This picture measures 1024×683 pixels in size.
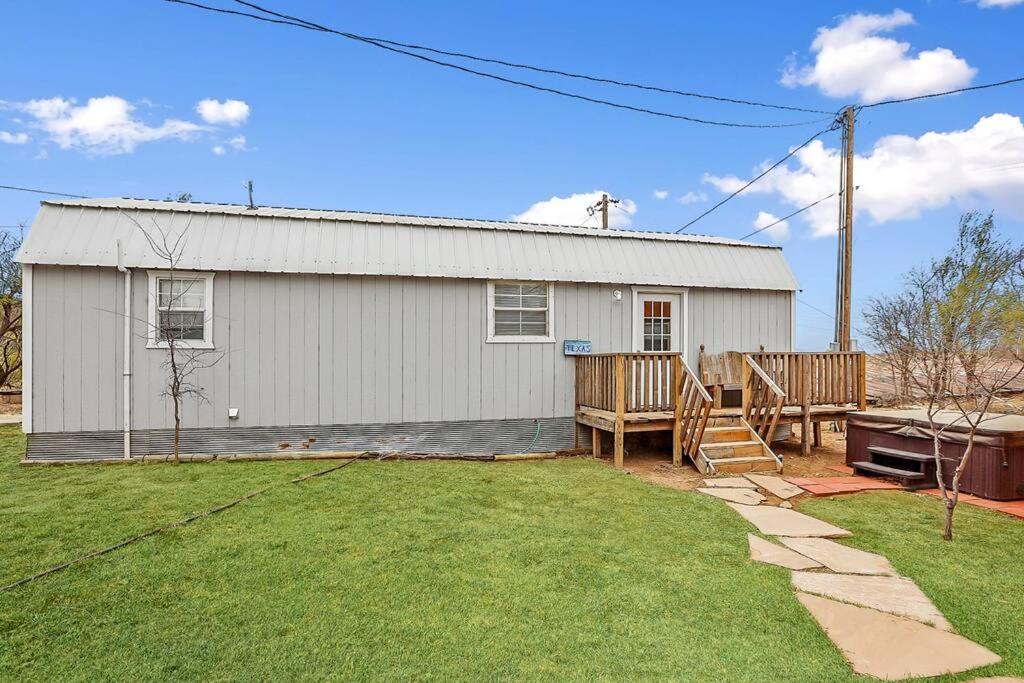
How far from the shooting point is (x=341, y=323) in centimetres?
747

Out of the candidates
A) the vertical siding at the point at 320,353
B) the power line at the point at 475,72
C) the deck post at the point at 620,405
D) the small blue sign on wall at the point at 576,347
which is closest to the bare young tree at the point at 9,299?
the vertical siding at the point at 320,353

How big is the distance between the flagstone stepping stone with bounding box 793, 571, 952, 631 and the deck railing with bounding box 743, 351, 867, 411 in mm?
4876

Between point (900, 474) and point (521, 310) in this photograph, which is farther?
point (521, 310)

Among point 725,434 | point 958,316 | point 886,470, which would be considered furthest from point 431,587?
point 958,316

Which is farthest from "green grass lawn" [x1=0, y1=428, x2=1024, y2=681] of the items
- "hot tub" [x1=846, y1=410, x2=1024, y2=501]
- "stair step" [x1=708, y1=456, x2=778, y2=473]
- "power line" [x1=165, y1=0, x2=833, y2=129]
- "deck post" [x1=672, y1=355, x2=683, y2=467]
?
"power line" [x1=165, y1=0, x2=833, y2=129]

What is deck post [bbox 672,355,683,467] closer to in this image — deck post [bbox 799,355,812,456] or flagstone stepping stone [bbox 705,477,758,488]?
flagstone stepping stone [bbox 705,477,758,488]

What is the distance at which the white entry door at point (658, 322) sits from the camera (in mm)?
8680

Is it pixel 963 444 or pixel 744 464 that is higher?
pixel 963 444

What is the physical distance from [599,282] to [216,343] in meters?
5.43

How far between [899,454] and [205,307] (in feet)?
28.2

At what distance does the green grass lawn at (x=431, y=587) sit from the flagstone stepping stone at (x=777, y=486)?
459 millimetres

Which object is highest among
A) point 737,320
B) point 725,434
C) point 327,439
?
point 737,320

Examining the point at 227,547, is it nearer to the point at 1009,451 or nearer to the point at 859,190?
the point at 1009,451

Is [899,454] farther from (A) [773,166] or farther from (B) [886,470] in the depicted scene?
(A) [773,166]
